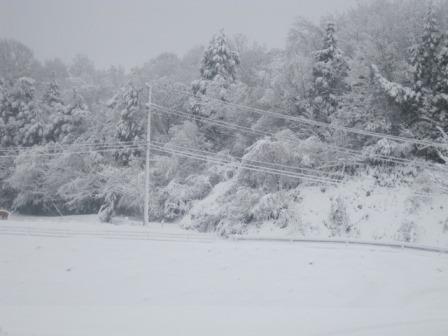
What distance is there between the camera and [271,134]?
32.2 meters

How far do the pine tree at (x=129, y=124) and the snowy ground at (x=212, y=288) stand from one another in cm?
2040

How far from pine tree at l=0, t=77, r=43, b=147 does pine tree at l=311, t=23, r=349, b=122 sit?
2974 cm

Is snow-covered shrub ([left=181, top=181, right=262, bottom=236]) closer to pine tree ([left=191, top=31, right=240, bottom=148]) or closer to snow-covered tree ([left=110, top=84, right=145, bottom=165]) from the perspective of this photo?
pine tree ([left=191, top=31, right=240, bottom=148])

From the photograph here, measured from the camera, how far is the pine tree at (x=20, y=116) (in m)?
44.4

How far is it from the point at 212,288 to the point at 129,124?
27736 millimetres

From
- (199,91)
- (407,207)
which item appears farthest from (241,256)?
(199,91)

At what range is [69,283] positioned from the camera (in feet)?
41.3

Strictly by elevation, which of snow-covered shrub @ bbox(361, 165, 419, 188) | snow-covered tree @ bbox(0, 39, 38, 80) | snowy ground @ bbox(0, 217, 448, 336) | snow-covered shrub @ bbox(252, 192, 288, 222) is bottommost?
snowy ground @ bbox(0, 217, 448, 336)

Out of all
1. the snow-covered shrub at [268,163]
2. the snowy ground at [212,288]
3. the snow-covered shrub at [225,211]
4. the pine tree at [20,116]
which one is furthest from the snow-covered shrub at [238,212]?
the pine tree at [20,116]

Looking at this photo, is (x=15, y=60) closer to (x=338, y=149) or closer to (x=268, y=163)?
(x=268, y=163)

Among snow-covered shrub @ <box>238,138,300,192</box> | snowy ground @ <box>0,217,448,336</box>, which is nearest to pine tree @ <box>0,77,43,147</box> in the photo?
snow-covered shrub @ <box>238,138,300,192</box>

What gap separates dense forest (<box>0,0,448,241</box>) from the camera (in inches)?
1034

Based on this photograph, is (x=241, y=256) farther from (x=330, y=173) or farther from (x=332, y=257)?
(x=330, y=173)

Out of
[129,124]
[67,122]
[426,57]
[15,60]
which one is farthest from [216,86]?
[15,60]
